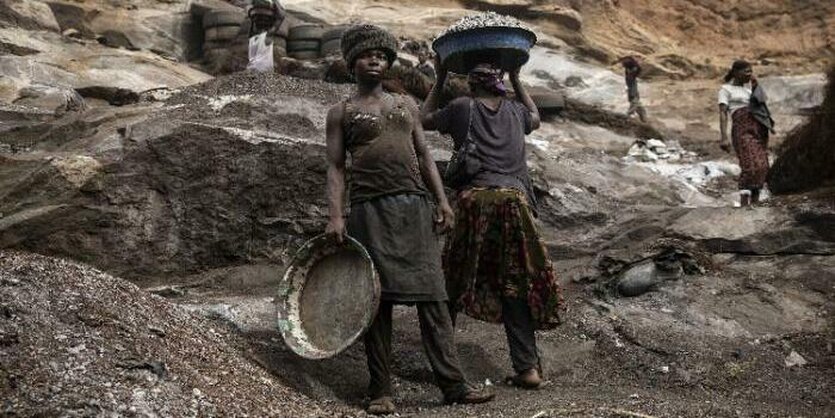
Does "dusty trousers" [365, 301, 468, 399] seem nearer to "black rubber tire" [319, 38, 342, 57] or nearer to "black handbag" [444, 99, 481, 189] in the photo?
"black handbag" [444, 99, 481, 189]

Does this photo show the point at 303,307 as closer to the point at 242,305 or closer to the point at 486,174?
the point at 242,305

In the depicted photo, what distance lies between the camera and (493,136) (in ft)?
15.6

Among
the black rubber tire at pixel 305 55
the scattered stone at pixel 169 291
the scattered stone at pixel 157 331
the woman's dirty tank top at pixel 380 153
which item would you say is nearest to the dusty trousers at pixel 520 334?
the woman's dirty tank top at pixel 380 153

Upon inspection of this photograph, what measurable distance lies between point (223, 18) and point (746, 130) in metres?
9.18

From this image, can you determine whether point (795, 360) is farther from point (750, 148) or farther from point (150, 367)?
point (150, 367)

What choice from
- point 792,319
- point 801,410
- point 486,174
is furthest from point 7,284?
point 792,319

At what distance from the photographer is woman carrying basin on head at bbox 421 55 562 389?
4500 millimetres

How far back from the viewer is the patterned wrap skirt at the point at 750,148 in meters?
7.52

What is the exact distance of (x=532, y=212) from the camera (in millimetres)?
4738

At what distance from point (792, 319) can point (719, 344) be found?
1.92 feet

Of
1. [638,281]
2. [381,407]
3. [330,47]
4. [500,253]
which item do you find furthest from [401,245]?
[330,47]

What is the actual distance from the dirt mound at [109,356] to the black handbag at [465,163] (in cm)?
133

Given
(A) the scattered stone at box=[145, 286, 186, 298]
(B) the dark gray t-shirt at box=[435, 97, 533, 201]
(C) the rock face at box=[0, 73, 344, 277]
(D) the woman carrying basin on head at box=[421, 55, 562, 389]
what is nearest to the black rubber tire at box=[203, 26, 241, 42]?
(C) the rock face at box=[0, 73, 344, 277]

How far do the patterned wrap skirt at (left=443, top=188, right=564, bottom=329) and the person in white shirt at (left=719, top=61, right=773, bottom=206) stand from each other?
3626 millimetres
